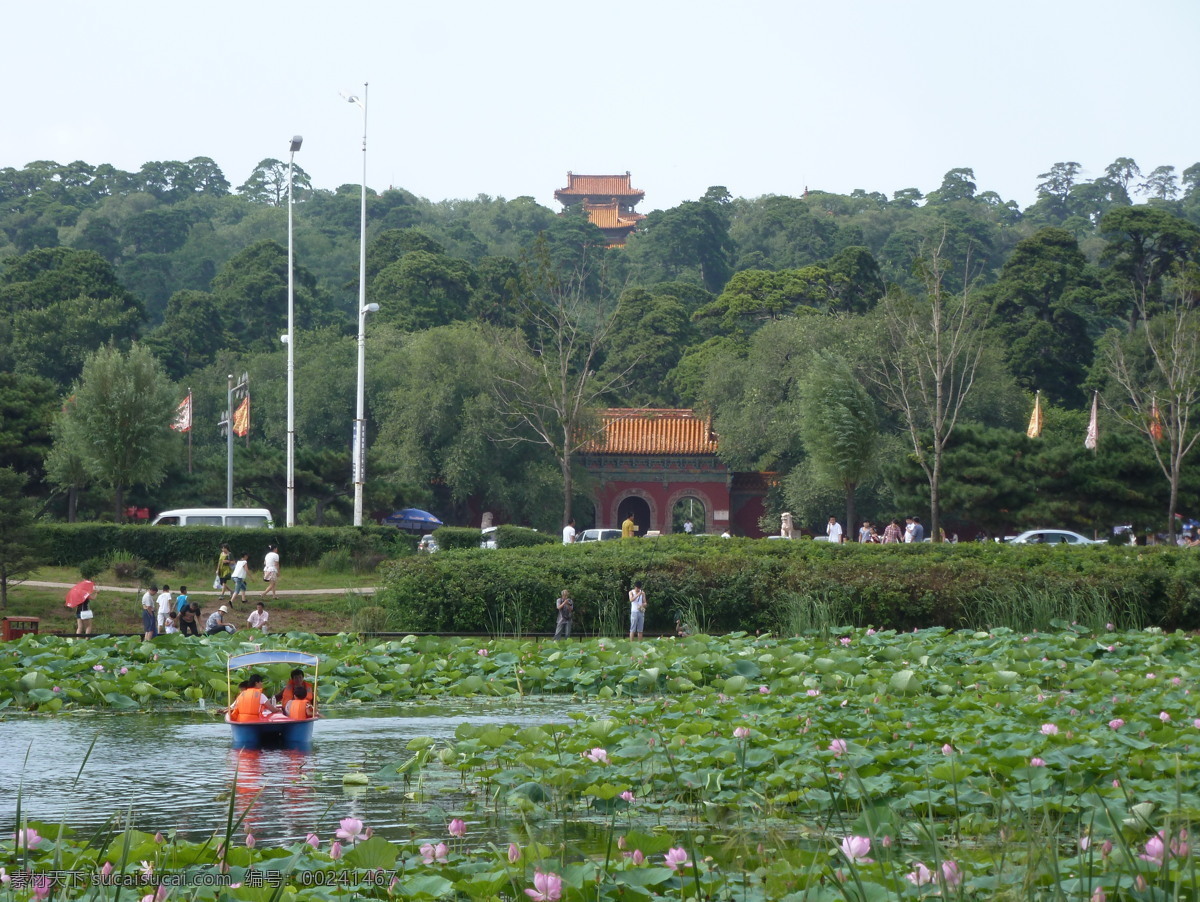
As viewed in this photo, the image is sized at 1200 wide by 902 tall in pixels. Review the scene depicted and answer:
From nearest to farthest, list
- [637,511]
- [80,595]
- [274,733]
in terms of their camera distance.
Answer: [274,733] < [80,595] < [637,511]

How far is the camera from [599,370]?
52438 millimetres

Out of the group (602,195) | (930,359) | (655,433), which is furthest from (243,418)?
(602,195)

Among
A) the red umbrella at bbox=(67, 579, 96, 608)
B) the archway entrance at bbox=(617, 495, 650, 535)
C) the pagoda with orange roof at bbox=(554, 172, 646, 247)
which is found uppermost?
the pagoda with orange roof at bbox=(554, 172, 646, 247)

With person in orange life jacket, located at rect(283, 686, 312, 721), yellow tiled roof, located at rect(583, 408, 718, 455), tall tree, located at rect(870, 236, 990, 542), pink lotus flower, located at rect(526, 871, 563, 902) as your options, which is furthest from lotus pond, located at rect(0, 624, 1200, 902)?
yellow tiled roof, located at rect(583, 408, 718, 455)

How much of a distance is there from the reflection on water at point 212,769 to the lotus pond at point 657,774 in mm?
48

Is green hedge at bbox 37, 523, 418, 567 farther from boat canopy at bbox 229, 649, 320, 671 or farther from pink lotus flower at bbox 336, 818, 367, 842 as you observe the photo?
pink lotus flower at bbox 336, 818, 367, 842

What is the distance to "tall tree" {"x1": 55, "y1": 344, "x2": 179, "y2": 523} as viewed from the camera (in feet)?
103

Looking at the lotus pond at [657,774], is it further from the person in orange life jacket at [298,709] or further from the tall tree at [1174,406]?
the tall tree at [1174,406]

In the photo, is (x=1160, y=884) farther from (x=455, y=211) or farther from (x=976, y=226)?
(x=455, y=211)

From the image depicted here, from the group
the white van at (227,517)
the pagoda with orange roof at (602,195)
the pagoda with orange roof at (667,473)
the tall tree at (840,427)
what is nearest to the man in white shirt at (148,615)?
the white van at (227,517)

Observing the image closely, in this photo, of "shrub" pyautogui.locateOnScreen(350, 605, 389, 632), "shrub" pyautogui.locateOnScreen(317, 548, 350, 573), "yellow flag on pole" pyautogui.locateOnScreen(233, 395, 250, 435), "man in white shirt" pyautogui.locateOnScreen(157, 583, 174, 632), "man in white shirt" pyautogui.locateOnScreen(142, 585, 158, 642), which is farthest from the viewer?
"yellow flag on pole" pyautogui.locateOnScreen(233, 395, 250, 435)

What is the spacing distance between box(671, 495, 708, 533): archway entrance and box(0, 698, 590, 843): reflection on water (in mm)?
33834

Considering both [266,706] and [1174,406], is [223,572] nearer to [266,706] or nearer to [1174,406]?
[266,706]

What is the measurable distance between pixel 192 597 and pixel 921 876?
21228 millimetres
